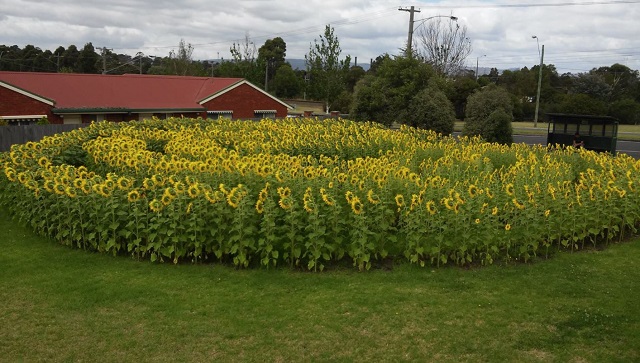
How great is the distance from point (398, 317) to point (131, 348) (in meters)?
2.37

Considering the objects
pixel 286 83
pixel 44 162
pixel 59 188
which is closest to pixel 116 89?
pixel 44 162

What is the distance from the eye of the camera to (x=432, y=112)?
67.1ft

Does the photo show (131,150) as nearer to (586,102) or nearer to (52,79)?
(52,79)

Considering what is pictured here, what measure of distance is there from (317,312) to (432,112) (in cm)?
1596

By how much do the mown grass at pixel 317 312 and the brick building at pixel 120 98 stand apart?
1830 cm

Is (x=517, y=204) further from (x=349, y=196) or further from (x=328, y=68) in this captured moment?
(x=328, y=68)

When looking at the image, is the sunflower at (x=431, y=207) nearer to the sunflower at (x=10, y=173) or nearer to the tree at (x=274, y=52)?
the sunflower at (x=10, y=173)

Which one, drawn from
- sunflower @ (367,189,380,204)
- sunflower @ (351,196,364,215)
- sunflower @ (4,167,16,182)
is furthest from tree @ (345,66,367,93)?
sunflower @ (351,196,364,215)

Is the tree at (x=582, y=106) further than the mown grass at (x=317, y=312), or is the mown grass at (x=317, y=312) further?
the tree at (x=582, y=106)

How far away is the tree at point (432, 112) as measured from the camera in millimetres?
20359

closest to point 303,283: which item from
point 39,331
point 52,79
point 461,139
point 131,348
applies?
point 131,348

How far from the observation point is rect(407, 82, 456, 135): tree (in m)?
20.4

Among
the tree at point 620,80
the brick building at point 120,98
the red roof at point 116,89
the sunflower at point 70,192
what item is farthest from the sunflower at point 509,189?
the tree at point 620,80

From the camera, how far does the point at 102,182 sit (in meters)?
7.41
